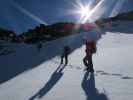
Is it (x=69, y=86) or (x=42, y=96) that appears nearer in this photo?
(x=42, y=96)

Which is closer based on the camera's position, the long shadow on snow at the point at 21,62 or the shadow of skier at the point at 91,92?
the shadow of skier at the point at 91,92

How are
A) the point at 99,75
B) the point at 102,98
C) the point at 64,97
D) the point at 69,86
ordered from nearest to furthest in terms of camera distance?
the point at 102,98 → the point at 64,97 → the point at 69,86 → the point at 99,75

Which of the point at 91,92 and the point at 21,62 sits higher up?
the point at 21,62

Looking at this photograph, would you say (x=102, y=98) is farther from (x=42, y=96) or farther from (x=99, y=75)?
(x=99, y=75)

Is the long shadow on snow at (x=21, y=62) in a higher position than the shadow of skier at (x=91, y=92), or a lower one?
higher

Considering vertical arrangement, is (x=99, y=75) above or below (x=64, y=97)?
above

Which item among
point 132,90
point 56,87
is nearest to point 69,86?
point 56,87

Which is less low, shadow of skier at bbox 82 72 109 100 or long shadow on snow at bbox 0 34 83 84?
long shadow on snow at bbox 0 34 83 84

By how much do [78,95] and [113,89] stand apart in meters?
1.00

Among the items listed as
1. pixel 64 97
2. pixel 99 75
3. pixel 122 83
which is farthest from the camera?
pixel 99 75

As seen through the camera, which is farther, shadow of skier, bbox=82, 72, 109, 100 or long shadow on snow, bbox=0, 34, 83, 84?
long shadow on snow, bbox=0, 34, 83, 84

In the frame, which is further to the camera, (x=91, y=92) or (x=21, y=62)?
(x=21, y=62)

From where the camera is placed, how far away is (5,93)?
34.5ft

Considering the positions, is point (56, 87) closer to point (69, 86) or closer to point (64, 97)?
point (69, 86)
